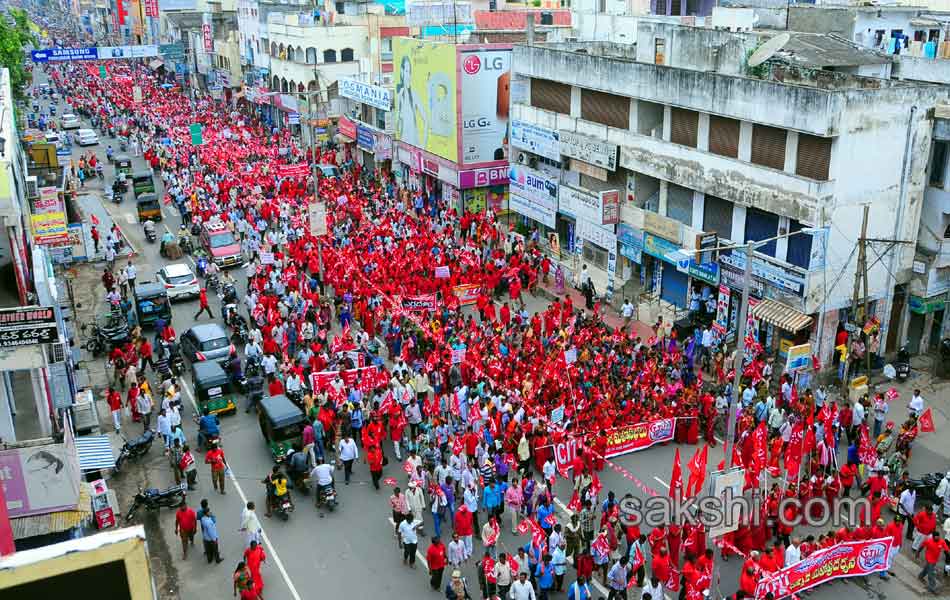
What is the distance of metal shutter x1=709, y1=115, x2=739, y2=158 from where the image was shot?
26578 millimetres

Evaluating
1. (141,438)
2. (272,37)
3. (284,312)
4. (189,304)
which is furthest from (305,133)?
(141,438)

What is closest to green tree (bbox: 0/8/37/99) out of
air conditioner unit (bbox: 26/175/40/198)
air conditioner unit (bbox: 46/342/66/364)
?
air conditioner unit (bbox: 26/175/40/198)

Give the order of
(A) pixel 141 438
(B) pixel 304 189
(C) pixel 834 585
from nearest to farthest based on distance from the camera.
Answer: (C) pixel 834 585 → (A) pixel 141 438 → (B) pixel 304 189

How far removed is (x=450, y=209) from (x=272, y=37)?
33.8 meters

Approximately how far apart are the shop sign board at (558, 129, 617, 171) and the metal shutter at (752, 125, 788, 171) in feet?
21.6

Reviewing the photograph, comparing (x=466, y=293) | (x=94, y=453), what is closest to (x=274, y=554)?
(x=94, y=453)

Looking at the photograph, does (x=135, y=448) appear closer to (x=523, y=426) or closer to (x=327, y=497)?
(x=327, y=497)

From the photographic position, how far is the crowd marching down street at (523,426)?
16047mm

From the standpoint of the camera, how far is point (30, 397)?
19438 millimetres

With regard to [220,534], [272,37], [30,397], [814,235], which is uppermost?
[272,37]

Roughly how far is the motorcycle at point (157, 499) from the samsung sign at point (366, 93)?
33131mm

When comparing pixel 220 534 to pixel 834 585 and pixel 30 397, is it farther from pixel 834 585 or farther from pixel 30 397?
pixel 834 585

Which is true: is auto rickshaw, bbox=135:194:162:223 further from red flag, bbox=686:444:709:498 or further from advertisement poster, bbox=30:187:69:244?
red flag, bbox=686:444:709:498

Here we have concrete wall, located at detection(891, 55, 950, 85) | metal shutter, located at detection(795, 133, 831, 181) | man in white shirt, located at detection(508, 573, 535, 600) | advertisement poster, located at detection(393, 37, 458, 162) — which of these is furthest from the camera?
advertisement poster, located at detection(393, 37, 458, 162)
